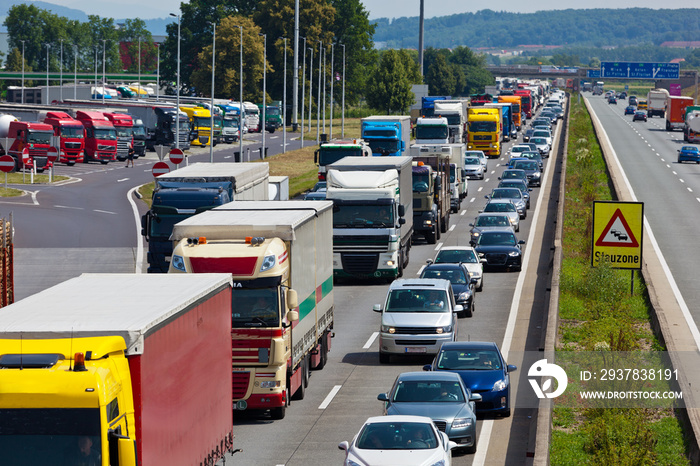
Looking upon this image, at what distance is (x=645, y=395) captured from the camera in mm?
19531

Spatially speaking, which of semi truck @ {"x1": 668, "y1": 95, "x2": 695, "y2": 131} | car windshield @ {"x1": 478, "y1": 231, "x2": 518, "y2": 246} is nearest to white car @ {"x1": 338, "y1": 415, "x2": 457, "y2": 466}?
car windshield @ {"x1": 478, "y1": 231, "x2": 518, "y2": 246}

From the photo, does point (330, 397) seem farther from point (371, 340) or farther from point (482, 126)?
point (482, 126)

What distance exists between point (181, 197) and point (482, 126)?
57.8 meters

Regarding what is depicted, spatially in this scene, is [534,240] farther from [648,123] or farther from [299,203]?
[648,123]

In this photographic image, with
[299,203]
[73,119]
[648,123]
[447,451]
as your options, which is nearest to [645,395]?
[447,451]

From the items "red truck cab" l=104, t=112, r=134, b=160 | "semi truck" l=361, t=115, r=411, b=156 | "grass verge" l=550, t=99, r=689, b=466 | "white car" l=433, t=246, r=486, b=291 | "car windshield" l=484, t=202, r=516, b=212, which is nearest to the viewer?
"grass verge" l=550, t=99, r=689, b=466

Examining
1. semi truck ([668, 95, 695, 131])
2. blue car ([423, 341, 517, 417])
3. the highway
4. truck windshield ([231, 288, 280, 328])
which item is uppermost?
semi truck ([668, 95, 695, 131])

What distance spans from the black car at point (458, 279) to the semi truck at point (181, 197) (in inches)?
232

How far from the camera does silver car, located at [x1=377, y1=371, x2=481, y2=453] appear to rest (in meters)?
17.3

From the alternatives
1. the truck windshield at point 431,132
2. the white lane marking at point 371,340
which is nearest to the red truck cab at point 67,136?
the truck windshield at point 431,132

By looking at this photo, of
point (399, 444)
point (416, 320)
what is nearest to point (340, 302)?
point (416, 320)

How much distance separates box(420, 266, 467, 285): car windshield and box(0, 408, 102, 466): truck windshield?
22.1m

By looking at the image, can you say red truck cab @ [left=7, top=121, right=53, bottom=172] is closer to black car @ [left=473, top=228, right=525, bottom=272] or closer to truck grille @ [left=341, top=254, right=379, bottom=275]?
black car @ [left=473, top=228, right=525, bottom=272]

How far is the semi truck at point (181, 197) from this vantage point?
27.7 m
